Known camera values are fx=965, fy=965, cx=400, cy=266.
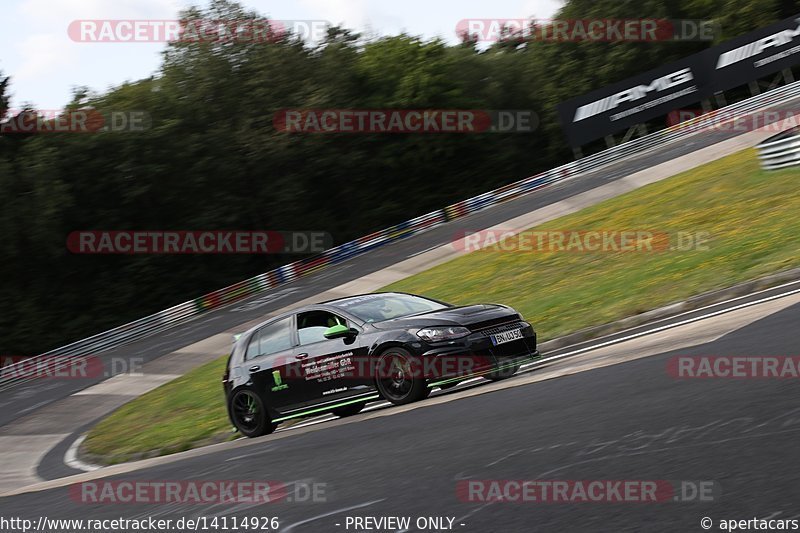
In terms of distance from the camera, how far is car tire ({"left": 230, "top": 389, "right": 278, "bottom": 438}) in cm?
1242

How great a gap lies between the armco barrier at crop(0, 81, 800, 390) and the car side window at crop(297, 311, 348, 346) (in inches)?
878

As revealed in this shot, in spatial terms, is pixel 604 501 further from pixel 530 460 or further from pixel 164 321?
pixel 164 321

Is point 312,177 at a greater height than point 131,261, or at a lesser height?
greater

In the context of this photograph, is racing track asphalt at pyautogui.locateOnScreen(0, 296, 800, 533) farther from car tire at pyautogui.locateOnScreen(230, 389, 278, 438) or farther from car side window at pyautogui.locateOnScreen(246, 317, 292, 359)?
car side window at pyautogui.locateOnScreen(246, 317, 292, 359)

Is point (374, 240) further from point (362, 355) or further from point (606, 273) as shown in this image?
point (362, 355)

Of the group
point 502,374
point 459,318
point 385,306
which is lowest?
point 502,374

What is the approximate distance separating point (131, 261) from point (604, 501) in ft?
136

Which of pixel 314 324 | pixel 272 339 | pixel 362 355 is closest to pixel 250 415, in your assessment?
pixel 272 339

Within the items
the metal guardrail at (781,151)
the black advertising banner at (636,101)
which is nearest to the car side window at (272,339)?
the metal guardrail at (781,151)

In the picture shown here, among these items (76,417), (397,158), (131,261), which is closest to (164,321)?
(131,261)

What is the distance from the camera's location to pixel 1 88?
4291 centimetres

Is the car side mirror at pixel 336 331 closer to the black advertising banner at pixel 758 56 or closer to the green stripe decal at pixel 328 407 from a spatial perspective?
the green stripe decal at pixel 328 407

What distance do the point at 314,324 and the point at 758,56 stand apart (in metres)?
39.0

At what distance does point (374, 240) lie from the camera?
130 feet
